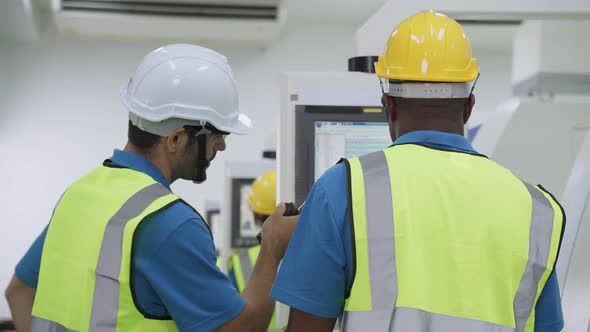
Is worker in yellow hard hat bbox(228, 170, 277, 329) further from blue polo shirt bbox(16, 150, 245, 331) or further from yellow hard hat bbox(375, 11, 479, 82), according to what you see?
yellow hard hat bbox(375, 11, 479, 82)

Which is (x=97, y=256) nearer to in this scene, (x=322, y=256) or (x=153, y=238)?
(x=153, y=238)

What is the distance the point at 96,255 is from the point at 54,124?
21.3 feet

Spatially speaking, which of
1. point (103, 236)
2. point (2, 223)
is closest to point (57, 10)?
point (2, 223)

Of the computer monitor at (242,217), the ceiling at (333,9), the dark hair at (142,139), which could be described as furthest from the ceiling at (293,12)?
the dark hair at (142,139)

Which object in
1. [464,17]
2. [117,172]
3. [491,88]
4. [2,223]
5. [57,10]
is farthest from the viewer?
[491,88]

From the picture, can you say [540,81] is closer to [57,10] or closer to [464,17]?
[464,17]

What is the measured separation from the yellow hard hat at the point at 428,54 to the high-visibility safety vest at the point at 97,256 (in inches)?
22.1

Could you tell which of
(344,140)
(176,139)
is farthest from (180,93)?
(344,140)

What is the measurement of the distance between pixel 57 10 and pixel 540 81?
4321mm

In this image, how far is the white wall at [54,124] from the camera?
7.89m

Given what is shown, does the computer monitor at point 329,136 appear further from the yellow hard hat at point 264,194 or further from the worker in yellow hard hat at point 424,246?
the yellow hard hat at point 264,194

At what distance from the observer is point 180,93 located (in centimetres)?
202

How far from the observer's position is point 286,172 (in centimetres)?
Answer: 231

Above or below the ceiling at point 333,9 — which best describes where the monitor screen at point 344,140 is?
below
